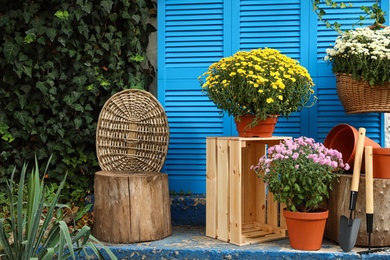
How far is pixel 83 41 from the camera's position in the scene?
4.55m

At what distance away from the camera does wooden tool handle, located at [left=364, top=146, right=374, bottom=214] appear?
3.50m

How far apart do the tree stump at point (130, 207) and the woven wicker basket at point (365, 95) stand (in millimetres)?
1497

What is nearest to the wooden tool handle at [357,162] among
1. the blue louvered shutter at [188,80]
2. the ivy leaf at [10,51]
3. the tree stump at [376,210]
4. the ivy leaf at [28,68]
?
the tree stump at [376,210]

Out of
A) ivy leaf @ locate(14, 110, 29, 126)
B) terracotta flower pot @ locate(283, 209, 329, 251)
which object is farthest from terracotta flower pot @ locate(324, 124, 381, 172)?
ivy leaf @ locate(14, 110, 29, 126)

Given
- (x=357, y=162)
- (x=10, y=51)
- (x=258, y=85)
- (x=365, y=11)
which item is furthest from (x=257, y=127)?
(x=10, y=51)

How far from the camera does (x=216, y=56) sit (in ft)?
14.6

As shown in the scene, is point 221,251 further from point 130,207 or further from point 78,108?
point 78,108

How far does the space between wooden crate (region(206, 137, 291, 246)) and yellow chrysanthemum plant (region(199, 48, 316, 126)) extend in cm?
23

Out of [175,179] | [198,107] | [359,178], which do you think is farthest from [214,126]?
[359,178]

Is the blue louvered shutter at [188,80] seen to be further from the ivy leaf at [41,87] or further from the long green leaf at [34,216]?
the long green leaf at [34,216]

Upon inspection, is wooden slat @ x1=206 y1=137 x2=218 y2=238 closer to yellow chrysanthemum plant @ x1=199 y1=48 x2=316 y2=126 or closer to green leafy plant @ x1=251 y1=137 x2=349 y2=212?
yellow chrysanthemum plant @ x1=199 y1=48 x2=316 y2=126

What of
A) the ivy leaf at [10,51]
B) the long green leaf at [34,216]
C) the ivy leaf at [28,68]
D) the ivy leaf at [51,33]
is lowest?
the long green leaf at [34,216]

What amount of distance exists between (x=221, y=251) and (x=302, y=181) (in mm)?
699

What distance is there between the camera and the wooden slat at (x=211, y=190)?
13.0 ft
